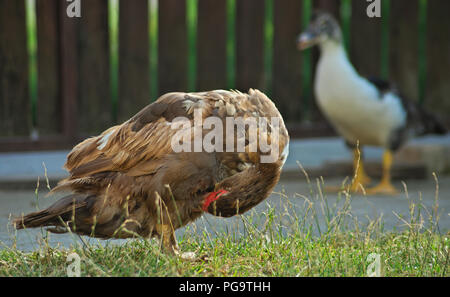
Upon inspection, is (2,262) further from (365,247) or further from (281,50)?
(281,50)

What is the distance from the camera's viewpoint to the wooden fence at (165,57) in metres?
6.38

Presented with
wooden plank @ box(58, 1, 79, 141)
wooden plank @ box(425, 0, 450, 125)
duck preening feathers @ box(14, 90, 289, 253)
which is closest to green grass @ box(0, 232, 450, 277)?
duck preening feathers @ box(14, 90, 289, 253)

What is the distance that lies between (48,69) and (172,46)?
3.76 feet

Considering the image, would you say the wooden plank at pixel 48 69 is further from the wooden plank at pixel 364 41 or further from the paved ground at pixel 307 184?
the wooden plank at pixel 364 41

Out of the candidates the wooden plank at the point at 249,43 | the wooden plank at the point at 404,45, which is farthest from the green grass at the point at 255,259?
the wooden plank at the point at 404,45

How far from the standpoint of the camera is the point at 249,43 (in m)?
7.00

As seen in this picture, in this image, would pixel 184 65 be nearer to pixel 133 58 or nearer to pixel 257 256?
pixel 133 58

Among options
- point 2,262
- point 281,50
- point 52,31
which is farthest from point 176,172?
point 281,50

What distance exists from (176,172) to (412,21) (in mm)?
5011

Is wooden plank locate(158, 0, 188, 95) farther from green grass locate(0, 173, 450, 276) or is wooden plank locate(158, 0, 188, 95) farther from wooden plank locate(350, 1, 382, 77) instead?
green grass locate(0, 173, 450, 276)

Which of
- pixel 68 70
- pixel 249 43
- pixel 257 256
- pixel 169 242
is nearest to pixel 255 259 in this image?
pixel 257 256

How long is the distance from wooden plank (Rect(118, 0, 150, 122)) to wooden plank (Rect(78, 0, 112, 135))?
13 cm

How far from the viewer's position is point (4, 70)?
6.32m

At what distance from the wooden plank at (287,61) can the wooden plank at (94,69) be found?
5.38ft
